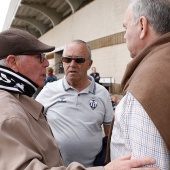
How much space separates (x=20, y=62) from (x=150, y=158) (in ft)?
2.99

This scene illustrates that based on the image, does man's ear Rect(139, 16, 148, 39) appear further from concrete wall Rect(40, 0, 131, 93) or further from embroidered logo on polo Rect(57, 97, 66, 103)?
concrete wall Rect(40, 0, 131, 93)

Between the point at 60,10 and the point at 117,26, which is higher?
the point at 60,10

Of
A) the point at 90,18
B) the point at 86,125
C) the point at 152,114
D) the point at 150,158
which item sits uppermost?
the point at 90,18

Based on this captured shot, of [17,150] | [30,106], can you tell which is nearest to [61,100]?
[30,106]

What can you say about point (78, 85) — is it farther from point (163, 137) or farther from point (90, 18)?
point (90, 18)

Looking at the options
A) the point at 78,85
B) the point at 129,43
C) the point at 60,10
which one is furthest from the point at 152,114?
the point at 60,10

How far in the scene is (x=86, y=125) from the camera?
209 centimetres

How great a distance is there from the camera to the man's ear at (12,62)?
134 centimetres

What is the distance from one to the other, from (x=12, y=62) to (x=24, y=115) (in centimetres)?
38

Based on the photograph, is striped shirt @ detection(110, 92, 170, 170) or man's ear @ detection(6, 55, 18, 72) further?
man's ear @ detection(6, 55, 18, 72)

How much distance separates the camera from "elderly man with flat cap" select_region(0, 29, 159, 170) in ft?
3.13

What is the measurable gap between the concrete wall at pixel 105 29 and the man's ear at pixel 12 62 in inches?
330

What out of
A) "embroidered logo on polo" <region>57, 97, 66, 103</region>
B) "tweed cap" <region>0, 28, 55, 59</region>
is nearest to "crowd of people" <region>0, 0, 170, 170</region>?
"tweed cap" <region>0, 28, 55, 59</region>

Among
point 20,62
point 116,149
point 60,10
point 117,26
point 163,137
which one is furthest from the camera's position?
point 60,10
